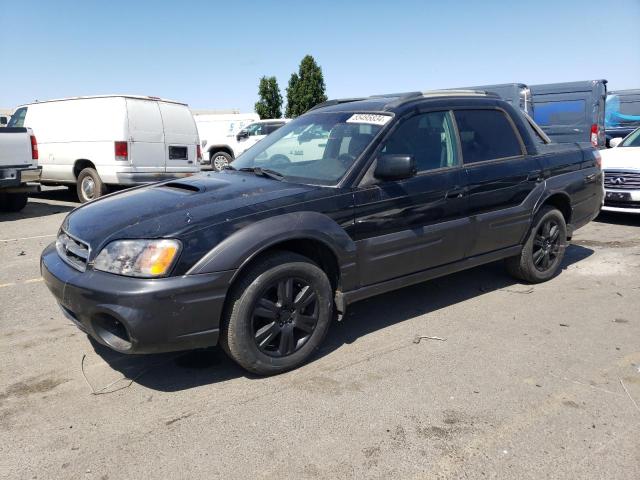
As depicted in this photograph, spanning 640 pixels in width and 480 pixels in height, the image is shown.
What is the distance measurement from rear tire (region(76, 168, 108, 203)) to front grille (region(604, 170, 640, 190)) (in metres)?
8.93

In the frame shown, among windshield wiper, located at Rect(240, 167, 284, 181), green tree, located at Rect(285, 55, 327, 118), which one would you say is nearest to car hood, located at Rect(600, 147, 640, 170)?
windshield wiper, located at Rect(240, 167, 284, 181)

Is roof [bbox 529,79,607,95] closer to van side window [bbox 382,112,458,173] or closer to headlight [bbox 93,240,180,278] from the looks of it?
van side window [bbox 382,112,458,173]

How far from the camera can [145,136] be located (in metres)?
10.8

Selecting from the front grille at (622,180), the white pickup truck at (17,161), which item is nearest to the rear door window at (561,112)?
the front grille at (622,180)

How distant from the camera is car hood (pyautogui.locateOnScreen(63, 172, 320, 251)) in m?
3.24

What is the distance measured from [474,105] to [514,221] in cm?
107

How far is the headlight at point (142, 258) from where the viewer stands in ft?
10.1

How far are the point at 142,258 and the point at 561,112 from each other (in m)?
13.9

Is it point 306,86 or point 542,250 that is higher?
point 306,86

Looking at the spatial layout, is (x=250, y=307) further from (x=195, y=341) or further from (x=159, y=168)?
(x=159, y=168)

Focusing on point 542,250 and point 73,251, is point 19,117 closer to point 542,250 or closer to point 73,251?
point 73,251

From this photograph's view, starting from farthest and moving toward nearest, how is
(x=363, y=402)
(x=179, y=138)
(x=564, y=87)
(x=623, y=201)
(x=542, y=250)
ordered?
1. (x=564, y=87)
2. (x=179, y=138)
3. (x=623, y=201)
4. (x=542, y=250)
5. (x=363, y=402)

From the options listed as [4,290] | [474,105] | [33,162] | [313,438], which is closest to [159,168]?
[33,162]

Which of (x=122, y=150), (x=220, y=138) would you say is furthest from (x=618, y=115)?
(x=122, y=150)
